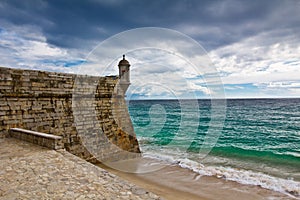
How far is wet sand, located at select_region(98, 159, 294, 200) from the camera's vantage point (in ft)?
21.2

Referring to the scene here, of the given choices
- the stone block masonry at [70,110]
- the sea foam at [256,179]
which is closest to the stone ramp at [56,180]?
the stone block masonry at [70,110]

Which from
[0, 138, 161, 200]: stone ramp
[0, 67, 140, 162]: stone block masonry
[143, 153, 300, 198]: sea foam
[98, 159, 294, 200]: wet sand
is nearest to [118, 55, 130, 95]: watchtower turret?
[0, 67, 140, 162]: stone block masonry

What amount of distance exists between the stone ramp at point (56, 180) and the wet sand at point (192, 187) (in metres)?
3.39

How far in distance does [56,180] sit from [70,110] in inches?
218

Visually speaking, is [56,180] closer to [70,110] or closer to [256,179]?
[70,110]

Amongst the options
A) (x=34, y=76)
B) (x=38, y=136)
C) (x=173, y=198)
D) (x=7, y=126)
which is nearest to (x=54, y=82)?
(x=34, y=76)

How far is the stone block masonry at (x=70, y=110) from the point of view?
6.98m

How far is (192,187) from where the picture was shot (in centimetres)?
716

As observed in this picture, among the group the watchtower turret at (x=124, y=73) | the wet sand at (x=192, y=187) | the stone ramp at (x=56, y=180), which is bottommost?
the wet sand at (x=192, y=187)

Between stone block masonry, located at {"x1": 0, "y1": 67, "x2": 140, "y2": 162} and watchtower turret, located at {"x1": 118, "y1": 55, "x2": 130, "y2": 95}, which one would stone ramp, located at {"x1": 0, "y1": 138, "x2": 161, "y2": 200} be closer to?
stone block masonry, located at {"x1": 0, "y1": 67, "x2": 140, "y2": 162}

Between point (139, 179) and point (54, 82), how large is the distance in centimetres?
506

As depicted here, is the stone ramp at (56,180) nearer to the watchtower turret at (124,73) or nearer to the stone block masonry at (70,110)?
the stone block masonry at (70,110)

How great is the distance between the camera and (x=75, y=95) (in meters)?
8.70

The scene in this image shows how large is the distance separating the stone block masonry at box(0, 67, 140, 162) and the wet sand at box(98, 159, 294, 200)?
1413mm
